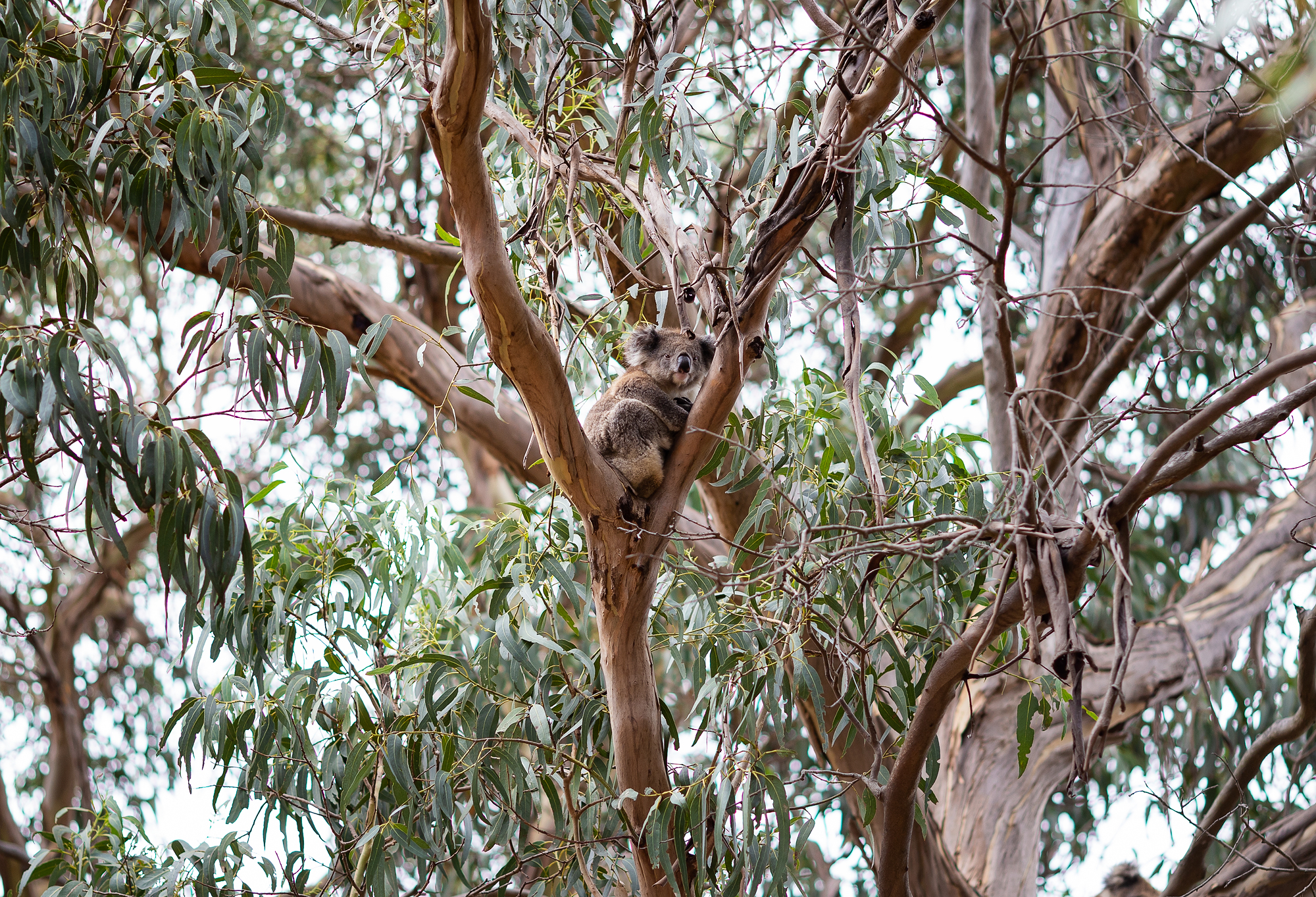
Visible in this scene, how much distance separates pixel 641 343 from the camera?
3.40 meters

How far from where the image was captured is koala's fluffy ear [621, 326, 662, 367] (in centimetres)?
339

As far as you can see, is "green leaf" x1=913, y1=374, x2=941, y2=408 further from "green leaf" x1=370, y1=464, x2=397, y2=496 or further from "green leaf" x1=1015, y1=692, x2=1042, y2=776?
"green leaf" x1=370, y1=464, x2=397, y2=496

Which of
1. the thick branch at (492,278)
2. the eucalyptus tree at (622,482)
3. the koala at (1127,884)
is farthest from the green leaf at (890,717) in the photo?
the koala at (1127,884)

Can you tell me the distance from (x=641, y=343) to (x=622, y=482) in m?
1.11

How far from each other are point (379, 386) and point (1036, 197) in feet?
13.2

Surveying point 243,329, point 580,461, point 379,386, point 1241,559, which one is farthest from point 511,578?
point 379,386

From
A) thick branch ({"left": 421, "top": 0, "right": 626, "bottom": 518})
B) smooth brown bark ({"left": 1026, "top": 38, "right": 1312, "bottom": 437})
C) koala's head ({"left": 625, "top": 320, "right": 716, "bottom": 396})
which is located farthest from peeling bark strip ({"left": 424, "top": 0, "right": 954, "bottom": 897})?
smooth brown bark ({"left": 1026, "top": 38, "right": 1312, "bottom": 437})

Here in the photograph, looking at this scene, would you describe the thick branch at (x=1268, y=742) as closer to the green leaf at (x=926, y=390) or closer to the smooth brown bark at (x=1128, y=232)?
the green leaf at (x=926, y=390)

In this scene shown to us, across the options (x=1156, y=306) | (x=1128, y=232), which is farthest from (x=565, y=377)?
(x=1128, y=232)

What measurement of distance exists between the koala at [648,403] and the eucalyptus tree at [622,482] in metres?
0.10

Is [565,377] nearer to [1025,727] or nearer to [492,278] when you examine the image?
[492,278]

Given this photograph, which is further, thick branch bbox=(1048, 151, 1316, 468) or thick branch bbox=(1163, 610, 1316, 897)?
thick branch bbox=(1048, 151, 1316, 468)

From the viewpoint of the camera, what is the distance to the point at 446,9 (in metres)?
1.79

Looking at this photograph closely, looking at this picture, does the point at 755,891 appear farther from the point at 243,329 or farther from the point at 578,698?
the point at 243,329
